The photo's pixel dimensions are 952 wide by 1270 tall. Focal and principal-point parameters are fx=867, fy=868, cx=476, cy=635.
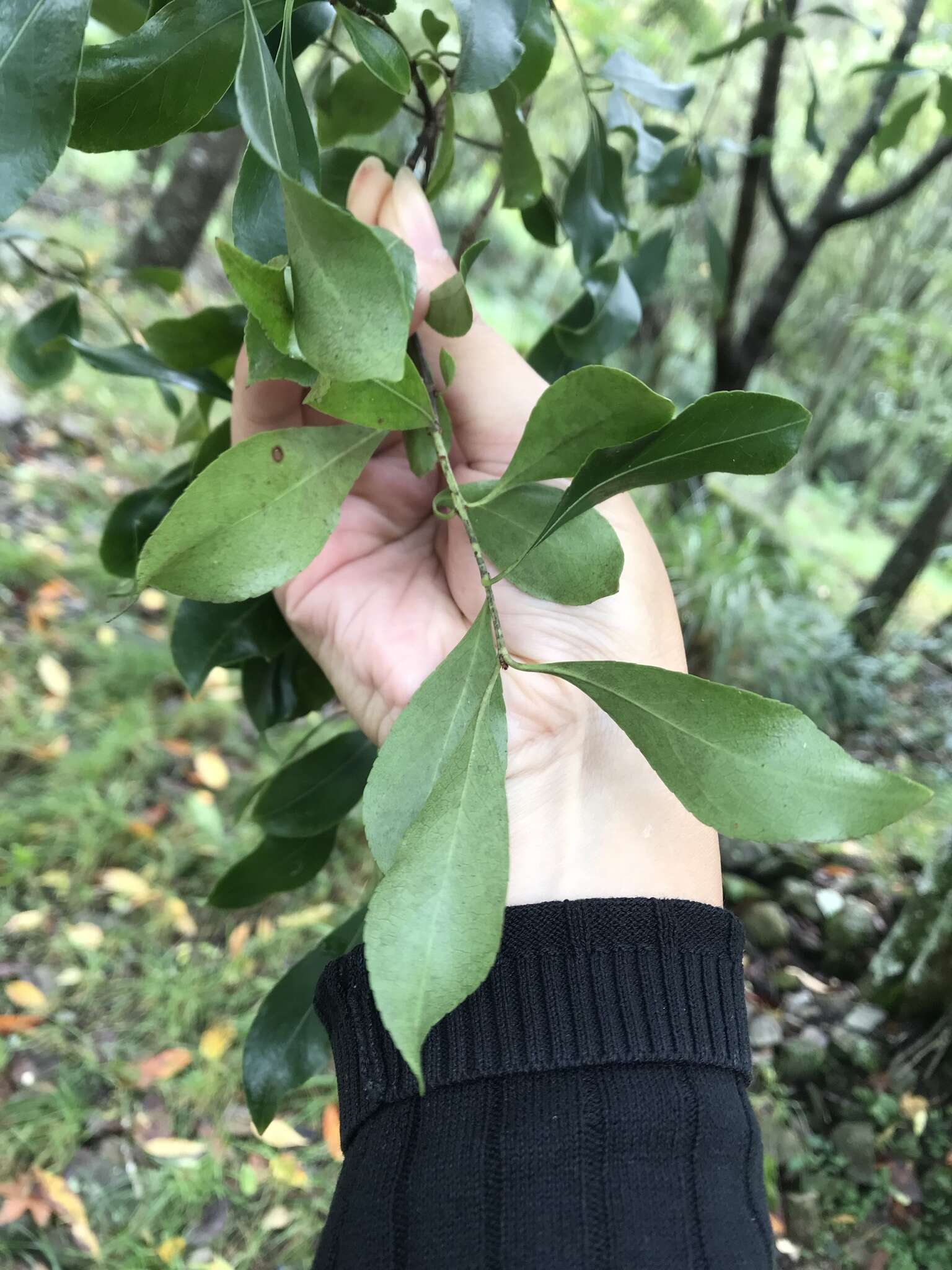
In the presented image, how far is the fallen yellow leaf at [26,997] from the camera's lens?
1342 mm

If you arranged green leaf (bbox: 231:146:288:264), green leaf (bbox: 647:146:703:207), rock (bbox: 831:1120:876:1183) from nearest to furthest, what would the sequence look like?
green leaf (bbox: 231:146:288:264), green leaf (bbox: 647:146:703:207), rock (bbox: 831:1120:876:1183)

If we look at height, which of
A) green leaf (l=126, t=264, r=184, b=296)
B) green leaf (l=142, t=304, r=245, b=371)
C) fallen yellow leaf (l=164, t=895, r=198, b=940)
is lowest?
fallen yellow leaf (l=164, t=895, r=198, b=940)

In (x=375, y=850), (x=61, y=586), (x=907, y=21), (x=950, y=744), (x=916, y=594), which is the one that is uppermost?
(x=907, y=21)

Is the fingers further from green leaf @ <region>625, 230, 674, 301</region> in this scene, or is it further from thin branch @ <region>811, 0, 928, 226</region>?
thin branch @ <region>811, 0, 928, 226</region>

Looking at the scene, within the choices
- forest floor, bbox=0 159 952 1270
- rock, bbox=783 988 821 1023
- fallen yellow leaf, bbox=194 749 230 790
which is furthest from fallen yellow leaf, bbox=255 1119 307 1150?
rock, bbox=783 988 821 1023

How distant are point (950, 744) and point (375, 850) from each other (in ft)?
10.4

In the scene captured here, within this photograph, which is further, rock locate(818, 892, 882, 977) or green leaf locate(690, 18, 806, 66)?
rock locate(818, 892, 882, 977)

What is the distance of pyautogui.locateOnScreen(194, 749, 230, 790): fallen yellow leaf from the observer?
177cm

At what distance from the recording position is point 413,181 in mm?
525

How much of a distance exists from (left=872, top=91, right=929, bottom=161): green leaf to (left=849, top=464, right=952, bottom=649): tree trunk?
2.20m

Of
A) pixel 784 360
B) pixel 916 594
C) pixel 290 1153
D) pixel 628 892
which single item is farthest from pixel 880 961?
pixel 784 360

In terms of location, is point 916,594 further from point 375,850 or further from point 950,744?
point 375,850

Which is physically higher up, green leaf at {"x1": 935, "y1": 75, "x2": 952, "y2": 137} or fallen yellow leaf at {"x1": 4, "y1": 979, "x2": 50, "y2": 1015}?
green leaf at {"x1": 935, "y1": 75, "x2": 952, "y2": 137}

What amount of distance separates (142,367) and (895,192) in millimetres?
1882
